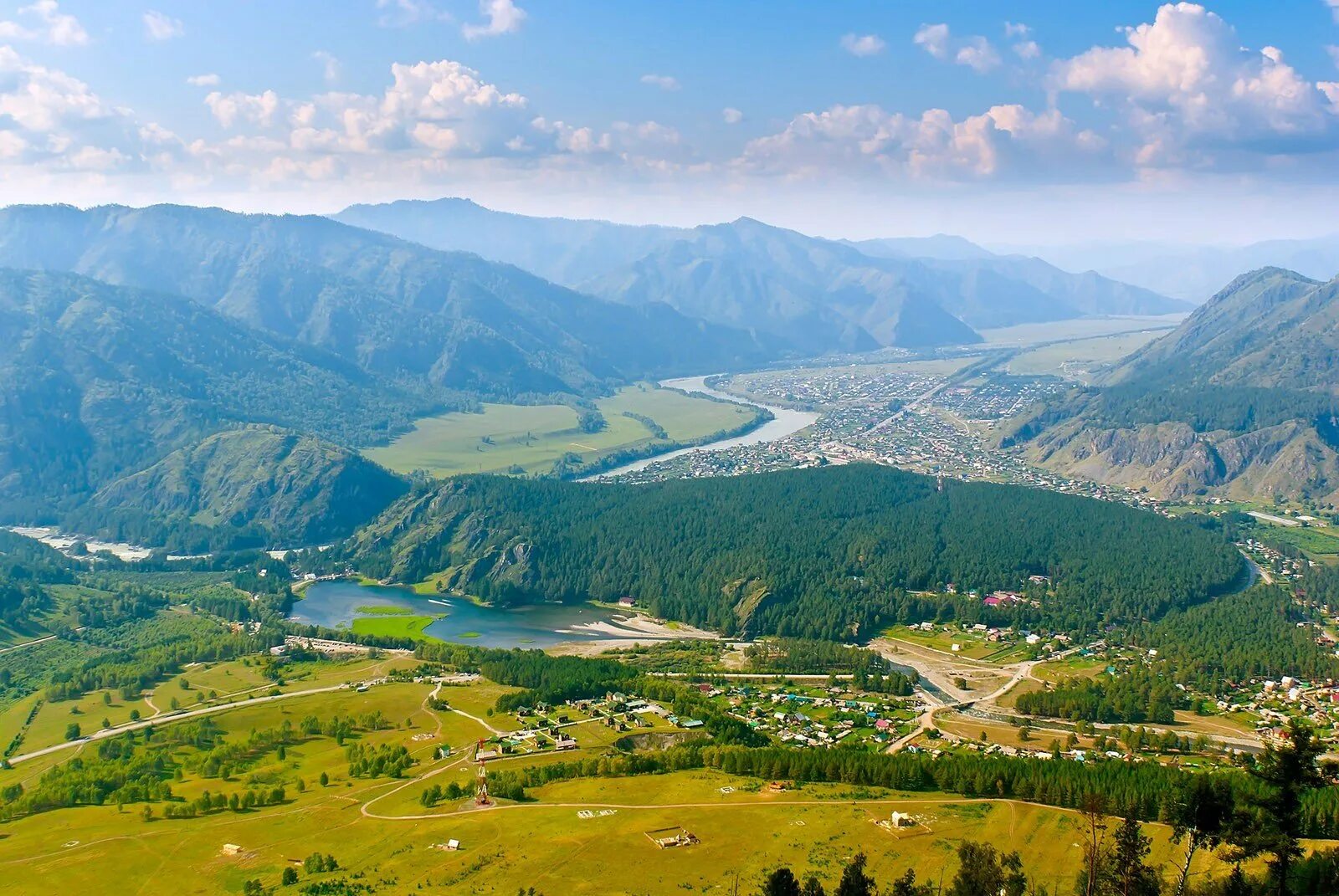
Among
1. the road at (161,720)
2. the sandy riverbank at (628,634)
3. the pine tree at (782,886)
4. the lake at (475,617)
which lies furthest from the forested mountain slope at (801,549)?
the pine tree at (782,886)

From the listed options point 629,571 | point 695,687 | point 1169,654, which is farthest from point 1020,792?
point 629,571

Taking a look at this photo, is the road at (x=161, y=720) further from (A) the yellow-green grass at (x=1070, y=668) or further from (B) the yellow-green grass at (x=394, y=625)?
(A) the yellow-green grass at (x=1070, y=668)

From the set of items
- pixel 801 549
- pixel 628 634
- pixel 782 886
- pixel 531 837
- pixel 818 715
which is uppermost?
pixel 782 886

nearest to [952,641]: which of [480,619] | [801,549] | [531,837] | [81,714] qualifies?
[801,549]

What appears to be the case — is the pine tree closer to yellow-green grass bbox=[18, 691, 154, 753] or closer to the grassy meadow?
the grassy meadow

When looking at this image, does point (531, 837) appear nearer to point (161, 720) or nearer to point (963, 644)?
point (161, 720)

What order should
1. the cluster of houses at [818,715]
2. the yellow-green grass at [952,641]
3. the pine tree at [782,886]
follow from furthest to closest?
the yellow-green grass at [952,641]
the cluster of houses at [818,715]
the pine tree at [782,886]
